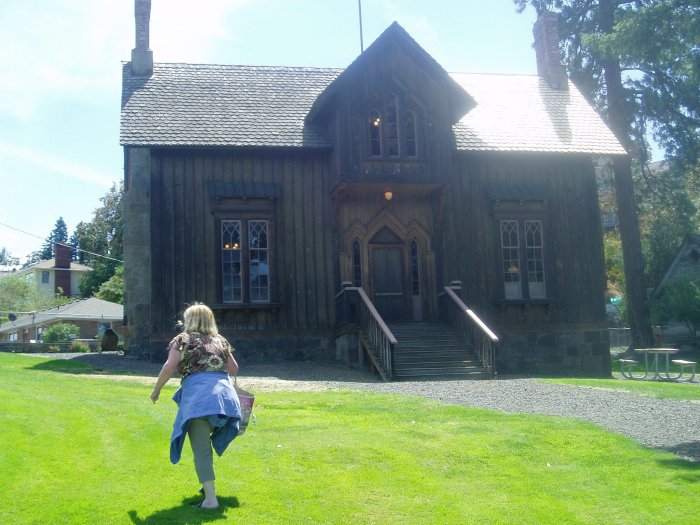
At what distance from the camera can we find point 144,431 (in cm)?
908

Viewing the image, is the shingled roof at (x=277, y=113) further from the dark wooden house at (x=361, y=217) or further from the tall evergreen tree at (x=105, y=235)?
the tall evergreen tree at (x=105, y=235)

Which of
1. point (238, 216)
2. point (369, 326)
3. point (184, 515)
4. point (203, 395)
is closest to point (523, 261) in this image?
point (369, 326)

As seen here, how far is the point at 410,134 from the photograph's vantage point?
2133 cm

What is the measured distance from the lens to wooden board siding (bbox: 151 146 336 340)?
2072 centimetres

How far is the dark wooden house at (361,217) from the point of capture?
2073cm

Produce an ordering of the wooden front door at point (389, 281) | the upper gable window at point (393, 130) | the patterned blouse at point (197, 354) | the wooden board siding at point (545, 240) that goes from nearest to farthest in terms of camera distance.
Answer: the patterned blouse at point (197, 354)
the upper gable window at point (393, 130)
the wooden front door at point (389, 281)
the wooden board siding at point (545, 240)

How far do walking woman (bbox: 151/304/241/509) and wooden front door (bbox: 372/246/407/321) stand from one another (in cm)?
1485

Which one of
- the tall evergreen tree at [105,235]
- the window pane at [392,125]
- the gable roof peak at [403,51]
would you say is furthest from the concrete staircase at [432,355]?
the tall evergreen tree at [105,235]

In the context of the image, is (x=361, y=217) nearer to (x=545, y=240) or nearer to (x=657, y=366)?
(x=545, y=240)

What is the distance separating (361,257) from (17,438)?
14.2 metres

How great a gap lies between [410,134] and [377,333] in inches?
222

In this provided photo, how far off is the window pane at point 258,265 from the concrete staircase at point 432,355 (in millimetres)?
3419

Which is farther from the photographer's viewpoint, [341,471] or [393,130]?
[393,130]

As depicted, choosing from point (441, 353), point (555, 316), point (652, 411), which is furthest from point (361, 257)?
point (652, 411)
